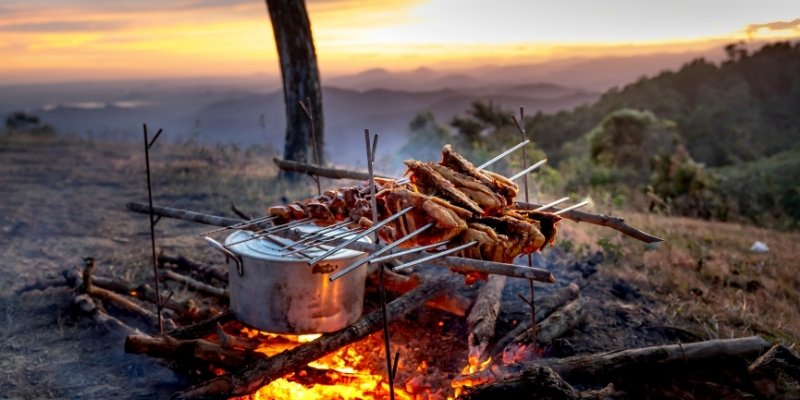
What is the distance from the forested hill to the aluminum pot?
21.8m

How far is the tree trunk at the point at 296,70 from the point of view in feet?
40.7

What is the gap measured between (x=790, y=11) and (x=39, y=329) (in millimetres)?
8355

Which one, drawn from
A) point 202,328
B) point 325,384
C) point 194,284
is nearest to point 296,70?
point 194,284

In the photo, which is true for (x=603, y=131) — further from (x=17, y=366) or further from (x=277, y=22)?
(x=17, y=366)

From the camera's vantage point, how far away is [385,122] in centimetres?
2656

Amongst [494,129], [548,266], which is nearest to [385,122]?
[494,129]

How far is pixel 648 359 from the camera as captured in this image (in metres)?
4.14

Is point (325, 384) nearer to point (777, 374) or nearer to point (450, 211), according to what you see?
point (450, 211)

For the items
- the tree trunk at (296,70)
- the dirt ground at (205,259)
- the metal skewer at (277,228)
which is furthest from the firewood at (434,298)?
the tree trunk at (296,70)

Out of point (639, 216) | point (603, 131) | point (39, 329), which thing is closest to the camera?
point (39, 329)

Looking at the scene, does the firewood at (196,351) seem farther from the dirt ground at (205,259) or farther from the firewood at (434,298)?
the firewood at (434,298)

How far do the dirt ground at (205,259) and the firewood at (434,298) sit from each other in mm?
137

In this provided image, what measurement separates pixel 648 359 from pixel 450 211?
5.56ft

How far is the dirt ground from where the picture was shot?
5070mm
